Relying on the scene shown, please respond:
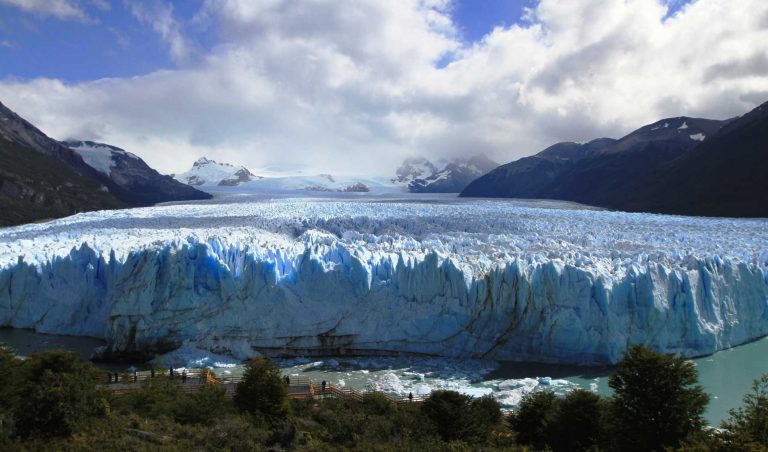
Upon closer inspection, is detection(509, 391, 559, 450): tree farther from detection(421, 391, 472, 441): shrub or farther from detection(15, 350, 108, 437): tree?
detection(15, 350, 108, 437): tree

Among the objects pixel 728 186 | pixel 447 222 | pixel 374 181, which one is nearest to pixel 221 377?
pixel 447 222

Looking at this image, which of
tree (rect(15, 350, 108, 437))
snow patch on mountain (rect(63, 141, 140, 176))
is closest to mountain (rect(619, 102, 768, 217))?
tree (rect(15, 350, 108, 437))

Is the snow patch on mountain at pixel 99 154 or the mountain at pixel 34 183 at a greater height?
the snow patch on mountain at pixel 99 154

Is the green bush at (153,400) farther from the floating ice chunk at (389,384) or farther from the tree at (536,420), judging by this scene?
the tree at (536,420)

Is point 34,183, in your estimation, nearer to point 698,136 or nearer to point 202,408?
point 202,408

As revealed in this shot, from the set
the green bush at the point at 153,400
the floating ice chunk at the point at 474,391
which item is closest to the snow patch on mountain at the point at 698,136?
the floating ice chunk at the point at 474,391

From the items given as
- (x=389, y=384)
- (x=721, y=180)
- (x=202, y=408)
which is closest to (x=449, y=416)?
(x=389, y=384)
